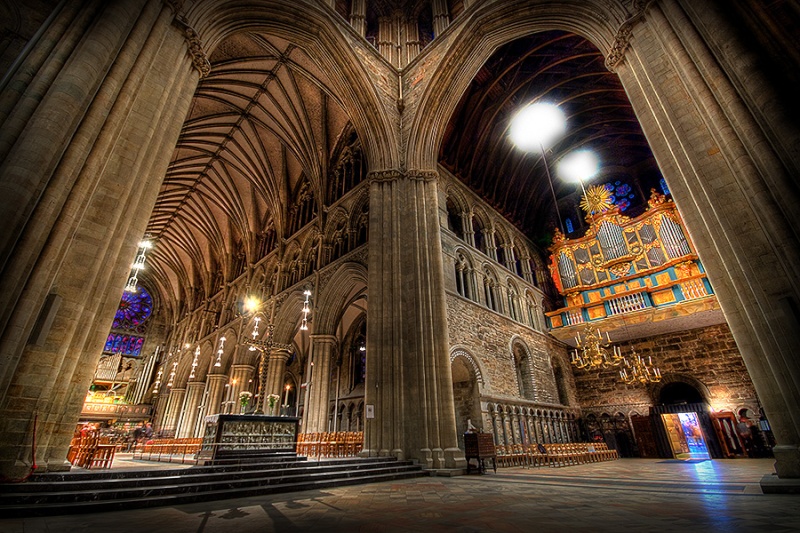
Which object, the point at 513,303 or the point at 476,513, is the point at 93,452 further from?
the point at 513,303

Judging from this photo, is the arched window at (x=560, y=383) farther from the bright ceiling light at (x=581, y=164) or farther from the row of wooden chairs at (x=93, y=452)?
the row of wooden chairs at (x=93, y=452)

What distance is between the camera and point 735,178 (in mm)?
5297

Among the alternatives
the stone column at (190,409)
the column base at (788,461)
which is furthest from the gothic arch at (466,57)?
the stone column at (190,409)

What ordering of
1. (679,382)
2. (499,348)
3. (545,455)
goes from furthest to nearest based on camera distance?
(679,382)
(499,348)
(545,455)

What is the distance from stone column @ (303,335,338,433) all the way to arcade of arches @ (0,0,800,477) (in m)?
0.08

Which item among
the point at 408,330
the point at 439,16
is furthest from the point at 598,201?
the point at 408,330

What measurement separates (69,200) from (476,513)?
625cm

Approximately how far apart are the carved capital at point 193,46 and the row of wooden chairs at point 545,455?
11803mm

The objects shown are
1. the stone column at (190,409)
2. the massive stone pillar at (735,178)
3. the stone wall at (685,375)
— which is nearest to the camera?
the massive stone pillar at (735,178)

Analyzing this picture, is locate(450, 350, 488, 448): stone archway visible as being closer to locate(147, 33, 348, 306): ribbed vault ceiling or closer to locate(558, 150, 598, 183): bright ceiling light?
locate(147, 33, 348, 306): ribbed vault ceiling

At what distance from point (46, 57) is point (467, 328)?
467 inches

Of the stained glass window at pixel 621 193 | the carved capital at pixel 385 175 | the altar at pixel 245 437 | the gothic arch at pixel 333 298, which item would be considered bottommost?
the altar at pixel 245 437

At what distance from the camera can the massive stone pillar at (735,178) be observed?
4539mm

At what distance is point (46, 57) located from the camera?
5.04 metres
